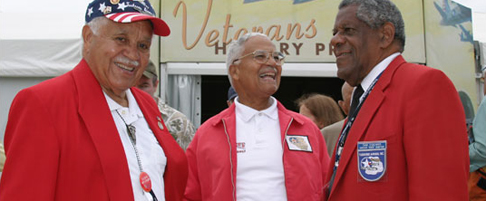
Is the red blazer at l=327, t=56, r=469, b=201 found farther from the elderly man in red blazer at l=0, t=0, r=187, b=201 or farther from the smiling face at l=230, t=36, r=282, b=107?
the smiling face at l=230, t=36, r=282, b=107

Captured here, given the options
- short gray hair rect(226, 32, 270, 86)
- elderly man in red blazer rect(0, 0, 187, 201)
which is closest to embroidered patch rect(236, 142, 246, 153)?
elderly man in red blazer rect(0, 0, 187, 201)

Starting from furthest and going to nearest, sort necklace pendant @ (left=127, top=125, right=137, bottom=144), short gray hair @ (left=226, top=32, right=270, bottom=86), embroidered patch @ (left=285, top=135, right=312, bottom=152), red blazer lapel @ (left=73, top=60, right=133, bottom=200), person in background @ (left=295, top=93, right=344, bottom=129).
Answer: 1. person in background @ (left=295, top=93, right=344, bottom=129)
2. short gray hair @ (left=226, top=32, right=270, bottom=86)
3. embroidered patch @ (left=285, top=135, right=312, bottom=152)
4. necklace pendant @ (left=127, top=125, right=137, bottom=144)
5. red blazer lapel @ (left=73, top=60, right=133, bottom=200)

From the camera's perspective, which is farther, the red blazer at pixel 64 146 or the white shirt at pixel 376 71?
the white shirt at pixel 376 71

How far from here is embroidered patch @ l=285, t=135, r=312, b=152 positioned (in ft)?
8.32

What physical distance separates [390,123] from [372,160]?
0.55 feet

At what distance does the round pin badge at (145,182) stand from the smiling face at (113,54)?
16.6 inches

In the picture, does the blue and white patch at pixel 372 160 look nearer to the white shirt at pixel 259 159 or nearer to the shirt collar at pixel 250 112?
the white shirt at pixel 259 159

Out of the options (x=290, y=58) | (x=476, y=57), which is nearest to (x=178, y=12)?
(x=290, y=58)

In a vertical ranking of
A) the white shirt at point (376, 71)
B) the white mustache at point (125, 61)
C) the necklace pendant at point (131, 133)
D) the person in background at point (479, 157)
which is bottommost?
the person in background at point (479, 157)

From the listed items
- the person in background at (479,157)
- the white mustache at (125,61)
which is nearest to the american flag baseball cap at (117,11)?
the white mustache at (125,61)

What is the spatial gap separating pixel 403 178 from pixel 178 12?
562 cm

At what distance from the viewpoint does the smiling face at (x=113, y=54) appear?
1895mm

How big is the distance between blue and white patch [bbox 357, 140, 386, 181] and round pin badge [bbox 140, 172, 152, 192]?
0.90 m

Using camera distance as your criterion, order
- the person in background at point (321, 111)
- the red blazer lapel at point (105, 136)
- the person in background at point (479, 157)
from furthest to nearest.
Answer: the person in background at point (321, 111), the person in background at point (479, 157), the red blazer lapel at point (105, 136)
